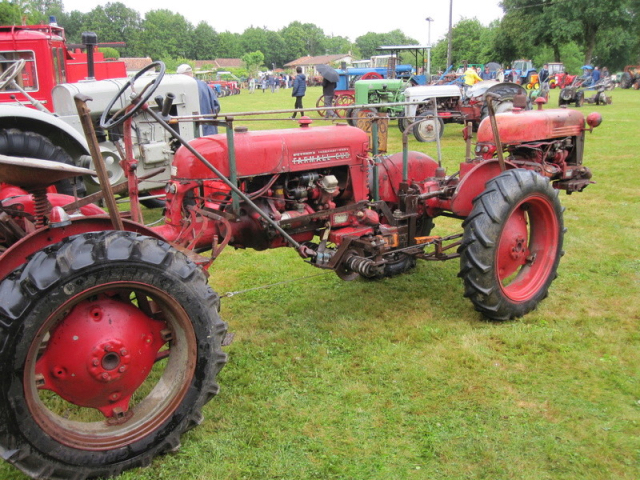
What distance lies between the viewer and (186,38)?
288ft

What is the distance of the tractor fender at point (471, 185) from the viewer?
409 cm

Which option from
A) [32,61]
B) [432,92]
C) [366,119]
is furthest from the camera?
[432,92]

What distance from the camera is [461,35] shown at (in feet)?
173

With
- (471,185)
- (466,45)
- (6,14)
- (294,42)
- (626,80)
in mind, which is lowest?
(471,185)

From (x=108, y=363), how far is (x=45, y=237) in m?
0.64

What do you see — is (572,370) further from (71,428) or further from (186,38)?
(186,38)

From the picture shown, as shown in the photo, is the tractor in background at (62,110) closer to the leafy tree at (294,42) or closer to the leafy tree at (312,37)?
the leafy tree at (294,42)

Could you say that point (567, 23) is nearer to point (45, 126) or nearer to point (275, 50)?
point (45, 126)

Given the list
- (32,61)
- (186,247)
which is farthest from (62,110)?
(186,247)

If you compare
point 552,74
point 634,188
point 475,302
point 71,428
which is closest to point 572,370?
point 475,302

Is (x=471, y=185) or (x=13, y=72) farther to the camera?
(x=13, y=72)

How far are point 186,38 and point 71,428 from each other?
306ft

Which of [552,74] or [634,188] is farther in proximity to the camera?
[552,74]

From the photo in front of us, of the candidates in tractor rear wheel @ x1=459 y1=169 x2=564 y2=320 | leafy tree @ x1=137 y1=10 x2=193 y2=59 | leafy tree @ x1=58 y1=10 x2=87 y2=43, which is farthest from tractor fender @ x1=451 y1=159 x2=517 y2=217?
leafy tree @ x1=58 y1=10 x2=87 y2=43
